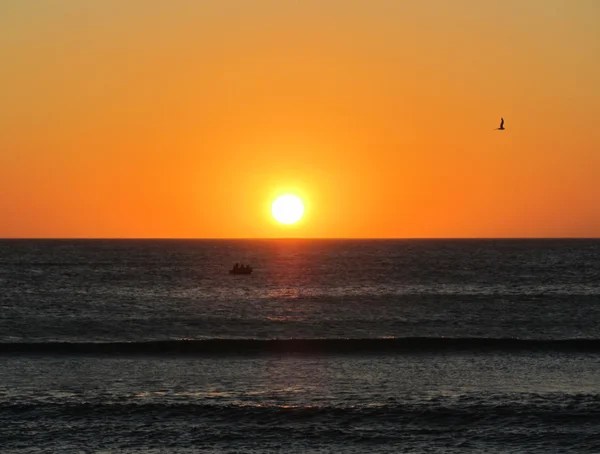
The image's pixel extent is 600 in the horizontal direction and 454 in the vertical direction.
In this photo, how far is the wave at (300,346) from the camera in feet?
143

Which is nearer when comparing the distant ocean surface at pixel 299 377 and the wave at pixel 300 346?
the distant ocean surface at pixel 299 377

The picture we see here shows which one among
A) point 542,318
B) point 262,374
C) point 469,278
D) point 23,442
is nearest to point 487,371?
point 262,374

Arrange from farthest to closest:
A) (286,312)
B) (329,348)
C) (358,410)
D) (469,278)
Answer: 1. (469,278)
2. (286,312)
3. (329,348)
4. (358,410)

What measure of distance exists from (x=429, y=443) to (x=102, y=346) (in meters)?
24.4

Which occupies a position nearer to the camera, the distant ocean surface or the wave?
the distant ocean surface

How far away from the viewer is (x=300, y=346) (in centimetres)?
4503

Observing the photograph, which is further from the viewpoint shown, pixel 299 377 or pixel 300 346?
pixel 300 346

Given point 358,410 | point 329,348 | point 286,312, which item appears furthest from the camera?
point 286,312

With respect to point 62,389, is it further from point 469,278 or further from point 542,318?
point 469,278

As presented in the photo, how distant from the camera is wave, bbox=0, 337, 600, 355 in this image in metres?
43.5

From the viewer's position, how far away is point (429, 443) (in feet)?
83.8

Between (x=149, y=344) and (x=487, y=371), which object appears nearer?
(x=487, y=371)

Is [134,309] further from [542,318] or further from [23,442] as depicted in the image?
[23,442]

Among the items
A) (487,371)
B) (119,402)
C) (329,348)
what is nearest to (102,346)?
(329,348)
